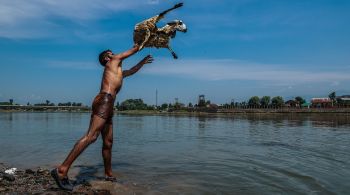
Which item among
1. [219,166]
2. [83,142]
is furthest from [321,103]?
[83,142]

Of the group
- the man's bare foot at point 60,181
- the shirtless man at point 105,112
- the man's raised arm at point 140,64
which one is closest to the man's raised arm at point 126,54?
the shirtless man at point 105,112

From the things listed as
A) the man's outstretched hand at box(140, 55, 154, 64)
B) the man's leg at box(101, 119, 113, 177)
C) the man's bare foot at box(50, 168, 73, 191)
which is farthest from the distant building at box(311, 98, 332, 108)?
the man's bare foot at box(50, 168, 73, 191)

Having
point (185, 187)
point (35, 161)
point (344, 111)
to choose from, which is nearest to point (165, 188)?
point (185, 187)

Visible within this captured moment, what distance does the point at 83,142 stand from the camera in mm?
6488

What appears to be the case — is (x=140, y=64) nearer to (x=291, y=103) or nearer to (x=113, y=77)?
(x=113, y=77)

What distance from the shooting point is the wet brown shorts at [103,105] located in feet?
22.1

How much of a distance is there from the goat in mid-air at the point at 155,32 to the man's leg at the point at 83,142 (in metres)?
1.66

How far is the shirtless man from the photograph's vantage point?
6312 mm

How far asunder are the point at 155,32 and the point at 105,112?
1.94m

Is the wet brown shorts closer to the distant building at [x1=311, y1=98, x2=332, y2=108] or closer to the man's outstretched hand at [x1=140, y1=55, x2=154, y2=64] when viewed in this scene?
the man's outstretched hand at [x1=140, y1=55, x2=154, y2=64]

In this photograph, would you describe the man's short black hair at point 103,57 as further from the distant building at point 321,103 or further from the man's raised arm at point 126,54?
the distant building at point 321,103

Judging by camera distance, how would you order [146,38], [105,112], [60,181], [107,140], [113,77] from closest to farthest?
[60,181] < [105,112] < [113,77] < [107,140] < [146,38]

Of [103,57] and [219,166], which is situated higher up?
[103,57]

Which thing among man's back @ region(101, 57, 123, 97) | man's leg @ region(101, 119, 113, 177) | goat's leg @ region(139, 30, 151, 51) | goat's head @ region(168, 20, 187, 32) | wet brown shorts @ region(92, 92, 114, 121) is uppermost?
goat's head @ region(168, 20, 187, 32)
